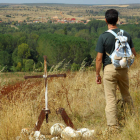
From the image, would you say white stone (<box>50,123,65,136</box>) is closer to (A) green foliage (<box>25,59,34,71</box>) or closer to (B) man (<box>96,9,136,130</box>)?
(B) man (<box>96,9,136,130</box>)

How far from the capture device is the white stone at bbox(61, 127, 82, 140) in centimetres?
282

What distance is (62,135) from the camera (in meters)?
2.87

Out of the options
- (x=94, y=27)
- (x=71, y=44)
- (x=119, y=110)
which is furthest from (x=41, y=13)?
(x=119, y=110)

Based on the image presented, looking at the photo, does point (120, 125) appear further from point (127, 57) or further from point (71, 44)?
point (71, 44)

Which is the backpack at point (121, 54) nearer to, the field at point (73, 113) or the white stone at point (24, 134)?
the field at point (73, 113)

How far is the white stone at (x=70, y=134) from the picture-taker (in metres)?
2.82

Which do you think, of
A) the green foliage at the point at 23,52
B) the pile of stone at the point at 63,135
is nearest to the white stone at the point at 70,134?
the pile of stone at the point at 63,135

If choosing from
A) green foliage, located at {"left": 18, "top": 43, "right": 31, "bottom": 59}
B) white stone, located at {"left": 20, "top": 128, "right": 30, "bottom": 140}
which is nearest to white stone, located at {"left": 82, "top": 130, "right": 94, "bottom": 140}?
white stone, located at {"left": 20, "top": 128, "right": 30, "bottom": 140}

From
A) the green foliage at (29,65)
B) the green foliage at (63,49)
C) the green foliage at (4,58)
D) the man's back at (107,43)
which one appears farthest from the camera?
the green foliage at (63,49)

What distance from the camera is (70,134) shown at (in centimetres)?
282

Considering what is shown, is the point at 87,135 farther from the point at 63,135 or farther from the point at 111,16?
the point at 111,16

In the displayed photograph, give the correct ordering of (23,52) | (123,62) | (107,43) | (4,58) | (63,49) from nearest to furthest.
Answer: (123,62) < (107,43) < (4,58) < (23,52) < (63,49)

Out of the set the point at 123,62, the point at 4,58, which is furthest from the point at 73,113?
the point at 4,58

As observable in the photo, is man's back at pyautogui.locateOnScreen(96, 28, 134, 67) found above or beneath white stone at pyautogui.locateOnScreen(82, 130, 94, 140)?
above
